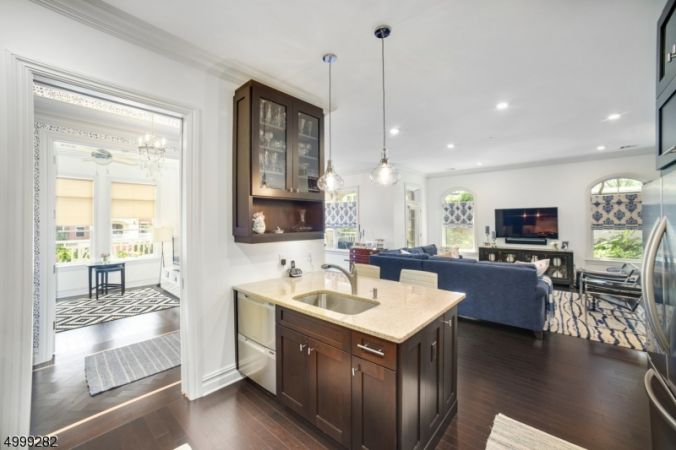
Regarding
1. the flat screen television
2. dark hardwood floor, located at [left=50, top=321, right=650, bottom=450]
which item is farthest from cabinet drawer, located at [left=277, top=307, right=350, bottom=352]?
the flat screen television

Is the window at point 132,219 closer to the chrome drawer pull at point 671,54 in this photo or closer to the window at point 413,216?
the window at point 413,216

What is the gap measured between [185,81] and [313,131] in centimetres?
126

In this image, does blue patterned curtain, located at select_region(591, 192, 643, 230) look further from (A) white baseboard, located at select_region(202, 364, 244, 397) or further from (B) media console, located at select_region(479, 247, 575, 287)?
(A) white baseboard, located at select_region(202, 364, 244, 397)

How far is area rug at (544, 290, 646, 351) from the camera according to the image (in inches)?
137

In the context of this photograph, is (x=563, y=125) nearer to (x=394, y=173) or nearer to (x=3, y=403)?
(x=394, y=173)

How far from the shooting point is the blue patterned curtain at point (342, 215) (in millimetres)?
7993

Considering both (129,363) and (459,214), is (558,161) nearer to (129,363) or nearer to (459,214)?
(459,214)

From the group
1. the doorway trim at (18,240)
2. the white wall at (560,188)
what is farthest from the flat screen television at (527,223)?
the doorway trim at (18,240)

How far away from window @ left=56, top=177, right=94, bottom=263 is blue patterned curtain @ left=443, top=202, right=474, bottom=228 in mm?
8827

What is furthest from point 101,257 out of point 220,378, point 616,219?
point 616,219

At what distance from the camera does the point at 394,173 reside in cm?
255

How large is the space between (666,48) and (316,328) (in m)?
2.54

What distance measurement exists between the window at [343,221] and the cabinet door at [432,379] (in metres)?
5.93

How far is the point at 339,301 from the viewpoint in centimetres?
241
